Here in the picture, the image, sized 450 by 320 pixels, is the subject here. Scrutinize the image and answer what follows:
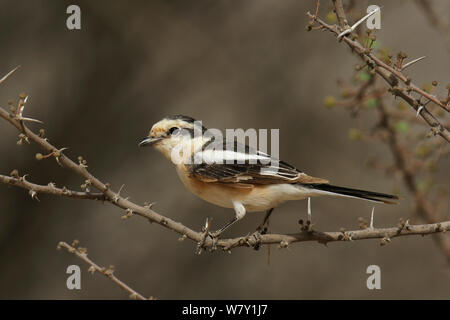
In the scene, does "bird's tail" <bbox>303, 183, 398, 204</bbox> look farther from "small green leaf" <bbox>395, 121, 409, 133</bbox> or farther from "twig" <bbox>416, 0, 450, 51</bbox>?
"twig" <bbox>416, 0, 450, 51</bbox>

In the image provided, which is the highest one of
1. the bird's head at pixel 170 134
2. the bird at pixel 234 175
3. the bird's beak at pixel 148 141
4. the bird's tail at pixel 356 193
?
the bird's head at pixel 170 134

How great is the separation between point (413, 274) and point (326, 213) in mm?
1642

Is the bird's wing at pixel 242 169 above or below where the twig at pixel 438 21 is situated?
below

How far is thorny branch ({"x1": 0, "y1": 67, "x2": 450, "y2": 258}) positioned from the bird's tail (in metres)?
0.20

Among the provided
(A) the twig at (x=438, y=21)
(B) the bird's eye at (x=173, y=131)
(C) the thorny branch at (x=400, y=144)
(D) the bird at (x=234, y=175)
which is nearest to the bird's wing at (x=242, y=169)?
(D) the bird at (x=234, y=175)

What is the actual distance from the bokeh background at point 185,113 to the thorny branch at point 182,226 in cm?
401

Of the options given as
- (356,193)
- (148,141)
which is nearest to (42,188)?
(148,141)

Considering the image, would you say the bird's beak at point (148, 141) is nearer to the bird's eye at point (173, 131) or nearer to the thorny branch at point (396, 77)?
the bird's eye at point (173, 131)

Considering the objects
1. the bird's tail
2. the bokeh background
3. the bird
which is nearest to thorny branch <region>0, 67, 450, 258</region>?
the bird's tail

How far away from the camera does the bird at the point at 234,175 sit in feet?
14.2

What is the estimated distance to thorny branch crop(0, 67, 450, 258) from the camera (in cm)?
321

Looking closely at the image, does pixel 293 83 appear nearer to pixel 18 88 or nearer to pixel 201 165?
pixel 18 88

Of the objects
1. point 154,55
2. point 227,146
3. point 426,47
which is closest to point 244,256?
point 154,55

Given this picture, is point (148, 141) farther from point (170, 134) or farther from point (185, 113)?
point (185, 113)
